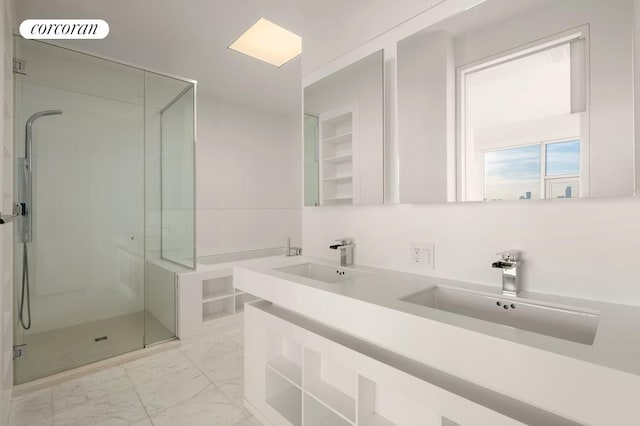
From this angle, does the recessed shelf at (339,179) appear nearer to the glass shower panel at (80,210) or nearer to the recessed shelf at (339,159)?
the recessed shelf at (339,159)

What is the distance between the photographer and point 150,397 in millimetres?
1764

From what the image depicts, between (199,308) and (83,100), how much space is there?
185 cm

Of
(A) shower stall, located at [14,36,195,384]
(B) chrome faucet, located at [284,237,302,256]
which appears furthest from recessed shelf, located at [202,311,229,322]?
(B) chrome faucet, located at [284,237,302,256]

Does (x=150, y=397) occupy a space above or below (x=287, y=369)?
below

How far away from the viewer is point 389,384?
38.0 inches

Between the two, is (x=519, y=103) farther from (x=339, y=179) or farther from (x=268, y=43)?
(x=268, y=43)

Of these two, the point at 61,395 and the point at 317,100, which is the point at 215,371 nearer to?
the point at 61,395

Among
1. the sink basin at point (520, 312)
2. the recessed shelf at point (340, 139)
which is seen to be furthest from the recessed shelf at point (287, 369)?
the recessed shelf at point (340, 139)

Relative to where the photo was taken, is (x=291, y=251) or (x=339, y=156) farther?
(x=291, y=251)

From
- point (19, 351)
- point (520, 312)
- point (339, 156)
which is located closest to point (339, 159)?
point (339, 156)

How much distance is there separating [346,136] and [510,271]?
1.15m

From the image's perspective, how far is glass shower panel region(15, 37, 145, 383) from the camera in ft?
6.45

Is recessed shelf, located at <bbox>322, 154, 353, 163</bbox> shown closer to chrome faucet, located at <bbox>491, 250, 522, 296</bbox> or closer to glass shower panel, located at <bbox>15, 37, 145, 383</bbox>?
chrome faucet, located at <bbox>491, 250, 522, 296</bbox>

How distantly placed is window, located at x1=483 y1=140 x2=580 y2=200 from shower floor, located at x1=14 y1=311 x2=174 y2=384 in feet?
8.60
